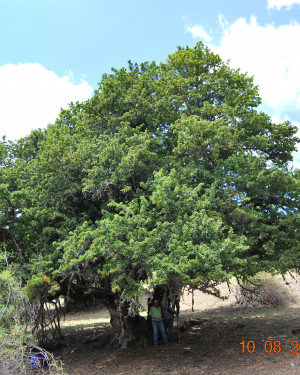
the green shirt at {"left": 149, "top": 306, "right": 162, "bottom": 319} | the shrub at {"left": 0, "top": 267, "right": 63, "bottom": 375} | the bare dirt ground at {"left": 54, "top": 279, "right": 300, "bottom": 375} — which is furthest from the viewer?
the green shirt at {"left": 149, "top": 306, "right": 162, "bottom": 319}

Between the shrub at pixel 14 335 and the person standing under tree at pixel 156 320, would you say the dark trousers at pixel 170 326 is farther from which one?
the shrub at pixel 14 335

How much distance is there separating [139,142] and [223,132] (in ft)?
9.16

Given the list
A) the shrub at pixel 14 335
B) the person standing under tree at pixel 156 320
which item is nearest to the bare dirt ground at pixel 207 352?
the person standing under tree at pixel 156 320

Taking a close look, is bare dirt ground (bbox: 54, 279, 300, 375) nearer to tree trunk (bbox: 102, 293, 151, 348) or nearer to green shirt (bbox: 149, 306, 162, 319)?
tree trunk (bbox: 102, 293, 151, 348)

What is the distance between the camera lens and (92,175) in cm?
1058

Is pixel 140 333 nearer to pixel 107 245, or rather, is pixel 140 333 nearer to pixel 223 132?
pixel 107 245

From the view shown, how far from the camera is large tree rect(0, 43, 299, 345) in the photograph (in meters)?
8.10
